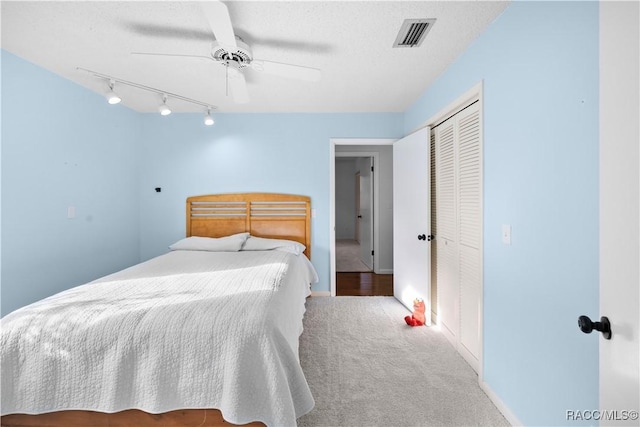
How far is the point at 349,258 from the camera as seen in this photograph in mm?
6410

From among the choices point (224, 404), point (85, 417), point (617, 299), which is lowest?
point (85, 417)

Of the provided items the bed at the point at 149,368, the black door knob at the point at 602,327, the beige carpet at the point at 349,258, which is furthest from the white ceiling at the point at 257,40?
the beige carpet at the point at 349,258

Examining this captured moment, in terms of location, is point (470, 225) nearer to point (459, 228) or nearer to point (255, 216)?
point (459, 228)

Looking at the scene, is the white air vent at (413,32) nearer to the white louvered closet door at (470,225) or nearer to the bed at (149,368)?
the white louvered closet door at (470,225)

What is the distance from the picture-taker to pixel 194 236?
361cm

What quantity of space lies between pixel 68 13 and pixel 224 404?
2.36 metres

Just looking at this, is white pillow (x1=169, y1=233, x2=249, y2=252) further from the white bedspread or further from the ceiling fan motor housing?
the ceiling fan motor housing

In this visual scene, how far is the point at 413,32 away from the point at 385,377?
2328 millimetres

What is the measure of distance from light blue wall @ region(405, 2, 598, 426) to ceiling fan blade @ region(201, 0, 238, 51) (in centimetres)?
150

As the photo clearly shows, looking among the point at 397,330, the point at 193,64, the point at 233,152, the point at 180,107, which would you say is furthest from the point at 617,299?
the point at 180,107

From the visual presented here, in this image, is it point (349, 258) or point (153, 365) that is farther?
point (349, 258)

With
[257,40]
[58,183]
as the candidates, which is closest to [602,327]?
[257,40]

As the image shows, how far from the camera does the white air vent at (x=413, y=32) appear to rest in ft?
5.92

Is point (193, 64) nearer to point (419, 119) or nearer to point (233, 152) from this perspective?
point (233, 152)
